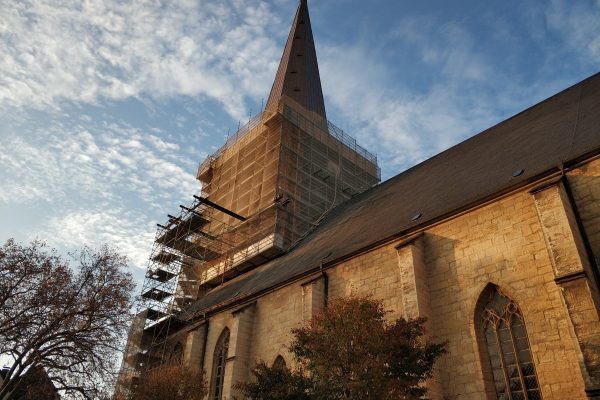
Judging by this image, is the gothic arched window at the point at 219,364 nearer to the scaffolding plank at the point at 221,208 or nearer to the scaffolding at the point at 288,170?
the scaffolding at the point at 288,170

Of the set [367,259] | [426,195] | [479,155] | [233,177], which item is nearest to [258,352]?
[367,259]

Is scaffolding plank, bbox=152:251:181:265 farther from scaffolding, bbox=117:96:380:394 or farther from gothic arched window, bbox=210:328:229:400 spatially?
gothic arched window, bbox=210:328:229:400

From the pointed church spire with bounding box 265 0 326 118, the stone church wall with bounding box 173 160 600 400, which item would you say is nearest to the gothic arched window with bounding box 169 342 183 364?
the stone church wall with bounding box 173 160 600 400

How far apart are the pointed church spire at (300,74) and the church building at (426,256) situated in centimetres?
456

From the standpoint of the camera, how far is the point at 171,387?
1351 centimetres

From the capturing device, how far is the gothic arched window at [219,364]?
667 inches

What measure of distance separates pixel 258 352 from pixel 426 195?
7038 millimetres

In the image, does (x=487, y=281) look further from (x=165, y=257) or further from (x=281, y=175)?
(x=165, y=257)

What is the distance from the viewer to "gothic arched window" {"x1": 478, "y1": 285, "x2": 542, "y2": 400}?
9.34m

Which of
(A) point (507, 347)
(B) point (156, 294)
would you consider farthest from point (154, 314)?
(A) point (507, 347)

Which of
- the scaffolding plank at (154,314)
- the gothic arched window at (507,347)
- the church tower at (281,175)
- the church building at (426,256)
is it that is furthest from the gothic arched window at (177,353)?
the gothic arched window at (507,347)

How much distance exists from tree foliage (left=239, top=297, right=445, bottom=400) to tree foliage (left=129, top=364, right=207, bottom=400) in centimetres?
485

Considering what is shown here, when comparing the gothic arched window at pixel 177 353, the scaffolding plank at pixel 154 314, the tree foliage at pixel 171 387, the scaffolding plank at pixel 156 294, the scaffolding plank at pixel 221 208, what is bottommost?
the tree foliage at pixel 171 387

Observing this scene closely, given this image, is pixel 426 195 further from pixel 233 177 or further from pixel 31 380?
pixel 233 177
